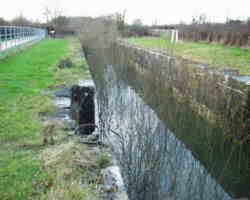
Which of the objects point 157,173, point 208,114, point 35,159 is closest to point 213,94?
point 208,114

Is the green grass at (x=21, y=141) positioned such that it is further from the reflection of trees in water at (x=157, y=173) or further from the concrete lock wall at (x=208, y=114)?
the concrete lock wall at (x=208, y=114)

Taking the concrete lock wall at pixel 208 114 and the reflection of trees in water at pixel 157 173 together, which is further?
the concrete lock wall at pixel 208 114

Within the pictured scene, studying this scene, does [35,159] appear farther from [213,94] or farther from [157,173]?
[213,94]

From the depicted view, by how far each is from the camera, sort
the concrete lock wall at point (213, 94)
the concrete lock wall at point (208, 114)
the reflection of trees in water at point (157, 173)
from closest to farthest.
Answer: the reflection of trees in water at point (157, 173) → the concrete lock wall at point (208, 114) → the concrete lock wall at point (213, 94)

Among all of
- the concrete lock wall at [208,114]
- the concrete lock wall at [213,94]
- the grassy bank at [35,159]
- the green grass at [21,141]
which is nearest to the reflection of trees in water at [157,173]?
the concrete lock wall at [208,114]

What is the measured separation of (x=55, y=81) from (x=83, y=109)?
11.8 feet

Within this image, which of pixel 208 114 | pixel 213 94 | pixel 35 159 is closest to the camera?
pixel 35 159

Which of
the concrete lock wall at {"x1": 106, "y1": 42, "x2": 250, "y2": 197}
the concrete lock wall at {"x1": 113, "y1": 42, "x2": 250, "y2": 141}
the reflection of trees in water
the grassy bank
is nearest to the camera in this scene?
the grassy bank

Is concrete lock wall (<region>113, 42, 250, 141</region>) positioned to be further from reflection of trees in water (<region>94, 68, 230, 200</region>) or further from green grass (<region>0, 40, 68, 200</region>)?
green grass (<region>0, 40, 68, 200</region>)

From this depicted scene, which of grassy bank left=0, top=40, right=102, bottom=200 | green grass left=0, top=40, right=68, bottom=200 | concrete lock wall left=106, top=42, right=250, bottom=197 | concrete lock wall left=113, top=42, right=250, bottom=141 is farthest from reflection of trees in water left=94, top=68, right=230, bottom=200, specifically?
concrete lock wall left=113, top=42, right=250, bottom=141

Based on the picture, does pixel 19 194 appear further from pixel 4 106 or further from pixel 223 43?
pixel 223 43

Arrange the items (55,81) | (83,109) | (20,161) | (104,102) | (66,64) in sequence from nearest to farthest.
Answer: (20,161)
(83,109)
(104,102)
(55,81)
(66,64)

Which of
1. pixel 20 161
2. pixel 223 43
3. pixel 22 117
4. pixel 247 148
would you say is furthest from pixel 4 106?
pixel 223 43

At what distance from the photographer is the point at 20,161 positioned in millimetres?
2898
